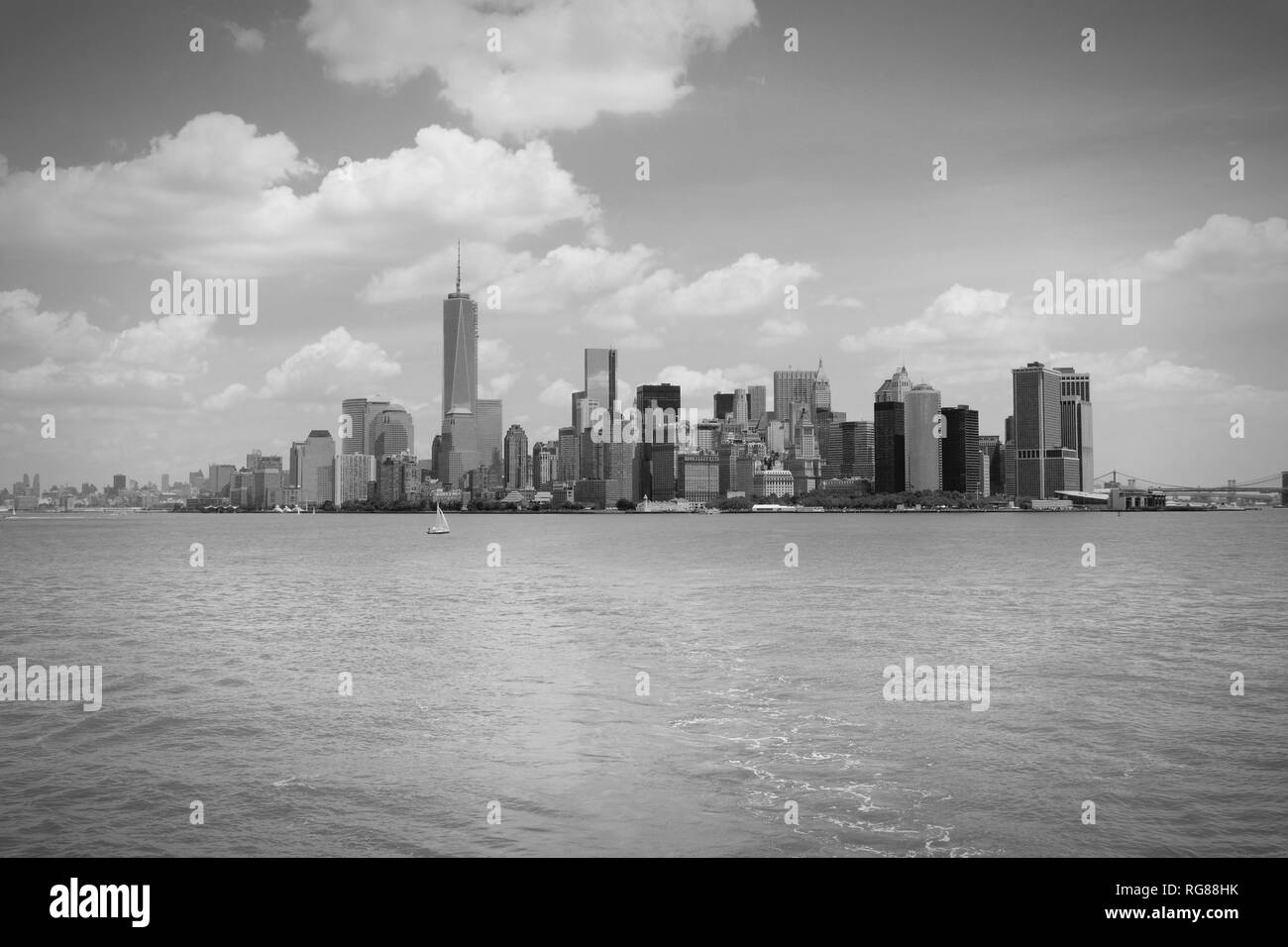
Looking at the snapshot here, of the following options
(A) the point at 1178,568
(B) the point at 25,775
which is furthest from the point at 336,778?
(A) the point at 1178,568

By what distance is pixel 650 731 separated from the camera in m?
21.3

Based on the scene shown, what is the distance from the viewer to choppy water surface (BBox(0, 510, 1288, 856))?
14.8m

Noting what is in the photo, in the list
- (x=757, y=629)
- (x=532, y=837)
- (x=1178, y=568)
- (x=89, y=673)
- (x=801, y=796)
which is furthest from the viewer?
(x=1178, y=568)

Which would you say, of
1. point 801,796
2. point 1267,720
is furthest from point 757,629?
point 801,796

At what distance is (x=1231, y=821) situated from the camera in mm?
15273

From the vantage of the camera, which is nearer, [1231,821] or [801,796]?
[1231,821]

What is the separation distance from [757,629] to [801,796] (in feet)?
76.0

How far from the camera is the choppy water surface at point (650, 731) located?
14.8 m
